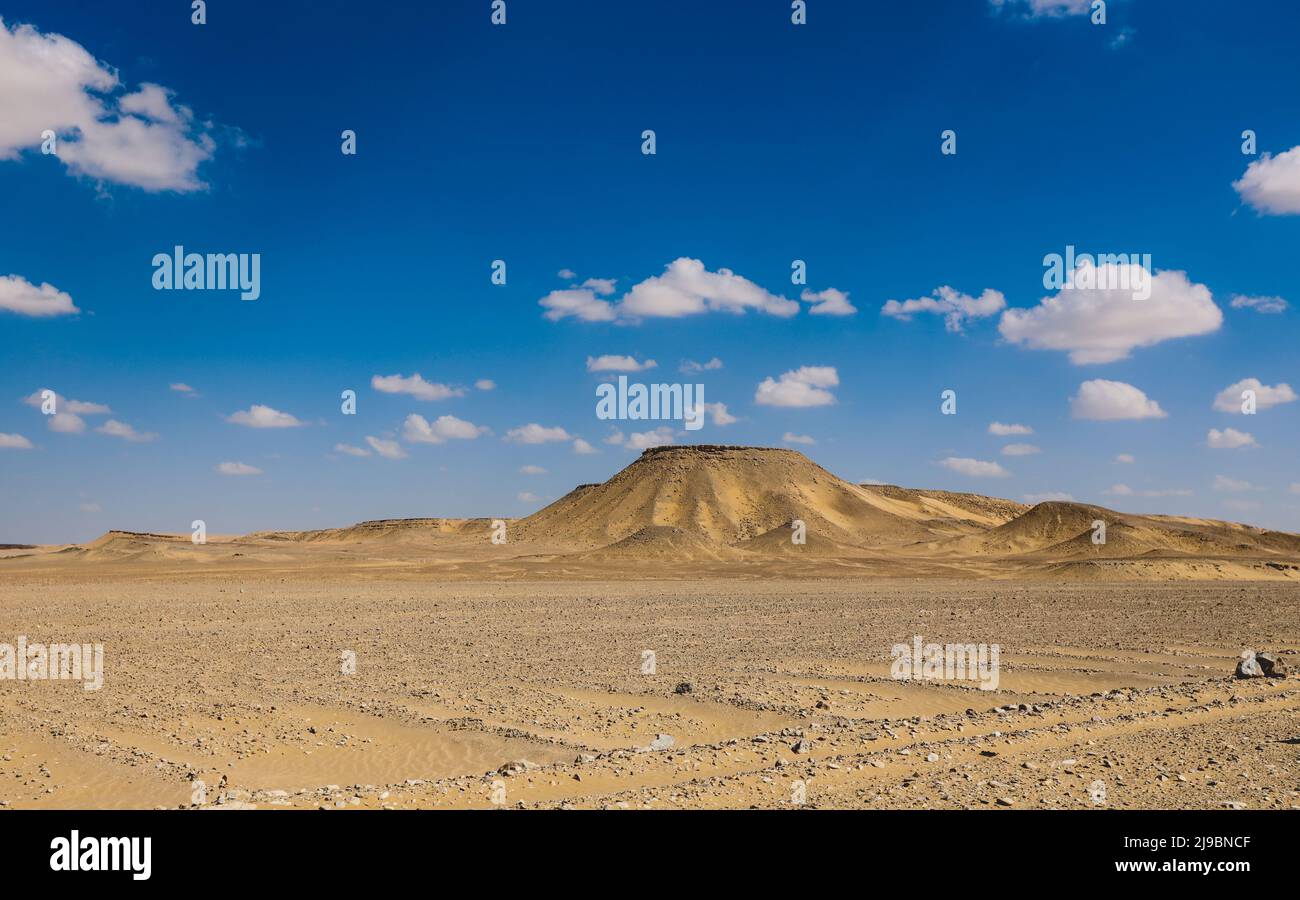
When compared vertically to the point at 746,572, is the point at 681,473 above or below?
above

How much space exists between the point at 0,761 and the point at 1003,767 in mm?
12215

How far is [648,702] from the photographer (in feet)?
47.3

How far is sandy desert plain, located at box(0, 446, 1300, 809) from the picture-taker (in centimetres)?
859

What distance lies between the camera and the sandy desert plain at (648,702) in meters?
8.59

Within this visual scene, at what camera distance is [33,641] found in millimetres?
23750

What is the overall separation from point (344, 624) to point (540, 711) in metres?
16.6

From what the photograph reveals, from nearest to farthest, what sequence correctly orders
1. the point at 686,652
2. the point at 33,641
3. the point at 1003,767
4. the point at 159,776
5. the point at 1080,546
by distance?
the point at 1003,767
the point at 159,776
the point at 686,652
the point at 33,641
the point at 1080,546

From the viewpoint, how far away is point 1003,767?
351 inches

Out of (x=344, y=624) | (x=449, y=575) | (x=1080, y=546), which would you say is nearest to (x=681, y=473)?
(x=1080, y=546)
